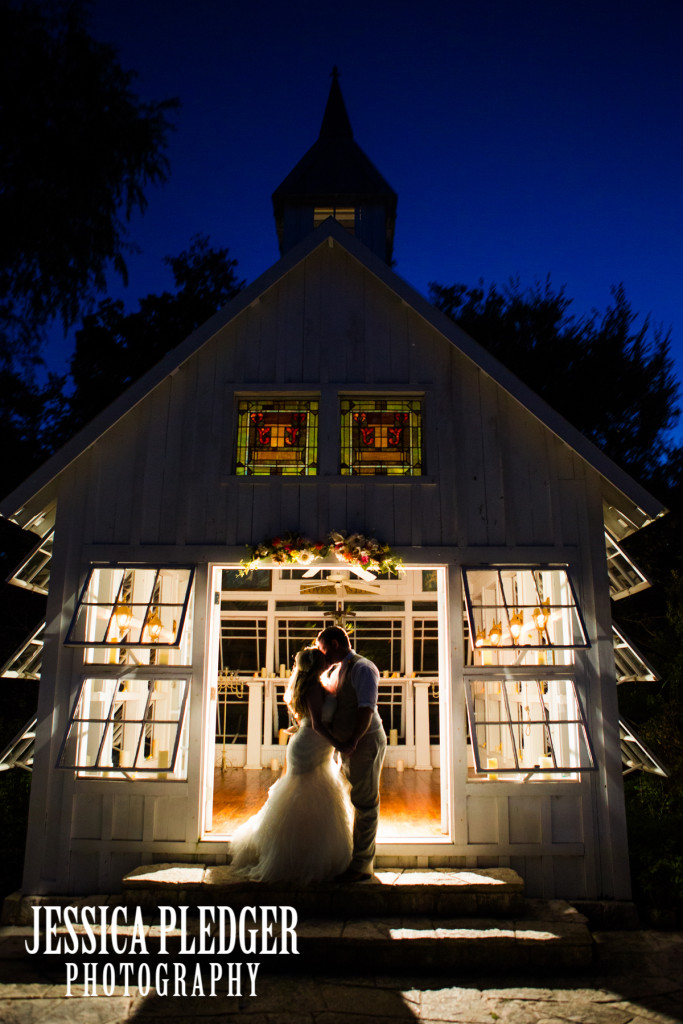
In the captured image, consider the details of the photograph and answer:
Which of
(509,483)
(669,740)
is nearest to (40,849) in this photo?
(509,483)

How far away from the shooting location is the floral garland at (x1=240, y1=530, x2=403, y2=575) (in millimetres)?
5922

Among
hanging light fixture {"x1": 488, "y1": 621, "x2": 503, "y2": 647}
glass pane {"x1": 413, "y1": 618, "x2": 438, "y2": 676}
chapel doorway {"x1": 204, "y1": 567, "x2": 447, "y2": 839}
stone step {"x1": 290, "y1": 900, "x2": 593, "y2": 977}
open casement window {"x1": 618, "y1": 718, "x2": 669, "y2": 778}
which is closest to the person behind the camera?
stone step {"x1": 290, "y1": 900, "x2": 593, "y2": 977}

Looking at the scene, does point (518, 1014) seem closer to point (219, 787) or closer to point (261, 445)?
point (261, 445)

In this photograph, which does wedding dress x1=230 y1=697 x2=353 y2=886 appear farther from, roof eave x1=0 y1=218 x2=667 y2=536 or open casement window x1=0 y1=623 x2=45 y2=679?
roof eave x1=0 y1=218 x2=667 y2=536

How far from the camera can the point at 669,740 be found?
7953mm

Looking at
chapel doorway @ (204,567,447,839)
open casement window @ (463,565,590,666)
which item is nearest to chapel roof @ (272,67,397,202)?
chapel doorway @ (204,567,447,839)

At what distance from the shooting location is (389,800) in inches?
300

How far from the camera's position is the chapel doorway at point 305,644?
33.5 ft

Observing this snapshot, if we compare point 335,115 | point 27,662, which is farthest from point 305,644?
point 335,115

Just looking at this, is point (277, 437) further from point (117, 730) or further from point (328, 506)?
point (117, 730)

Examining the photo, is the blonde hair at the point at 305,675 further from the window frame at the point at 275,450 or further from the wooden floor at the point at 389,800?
the window frame at the point at 275,450

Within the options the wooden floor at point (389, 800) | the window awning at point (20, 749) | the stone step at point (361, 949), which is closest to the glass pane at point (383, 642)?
the wooden floor at point (389, 800)

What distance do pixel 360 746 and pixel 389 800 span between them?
9.05 ft

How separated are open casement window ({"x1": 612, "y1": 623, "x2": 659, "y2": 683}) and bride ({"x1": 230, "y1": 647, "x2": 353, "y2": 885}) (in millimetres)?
2482
